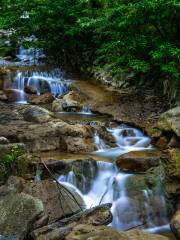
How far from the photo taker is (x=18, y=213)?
632cm

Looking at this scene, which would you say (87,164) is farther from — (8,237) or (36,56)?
(36,56)

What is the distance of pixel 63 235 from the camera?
6055 millimetres

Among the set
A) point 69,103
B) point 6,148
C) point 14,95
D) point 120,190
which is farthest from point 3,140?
point 14,95

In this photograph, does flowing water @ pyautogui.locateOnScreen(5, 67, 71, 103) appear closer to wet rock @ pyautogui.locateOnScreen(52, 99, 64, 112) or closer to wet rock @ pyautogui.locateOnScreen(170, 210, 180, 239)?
wet rock @ pyautogui.locateOnScreen(52, 99, 64, 112)

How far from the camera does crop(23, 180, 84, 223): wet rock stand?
23.4ft

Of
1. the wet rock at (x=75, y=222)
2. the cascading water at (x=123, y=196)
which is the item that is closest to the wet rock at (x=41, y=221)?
the wet rock at (x=75, y=222)

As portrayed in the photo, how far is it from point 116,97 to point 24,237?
7.83 metres

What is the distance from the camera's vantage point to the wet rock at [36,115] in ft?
35.1

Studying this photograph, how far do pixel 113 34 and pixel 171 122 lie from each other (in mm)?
4965

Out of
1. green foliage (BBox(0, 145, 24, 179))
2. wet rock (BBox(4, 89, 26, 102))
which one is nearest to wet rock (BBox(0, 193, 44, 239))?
green foliage (BBox(0, 145, 24, 179))

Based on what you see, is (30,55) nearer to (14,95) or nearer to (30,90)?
(30,90)

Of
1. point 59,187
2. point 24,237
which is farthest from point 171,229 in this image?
point 24,237

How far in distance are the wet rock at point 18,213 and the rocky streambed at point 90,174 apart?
1 cm

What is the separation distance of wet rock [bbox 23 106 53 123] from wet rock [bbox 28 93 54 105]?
7.37 ft
